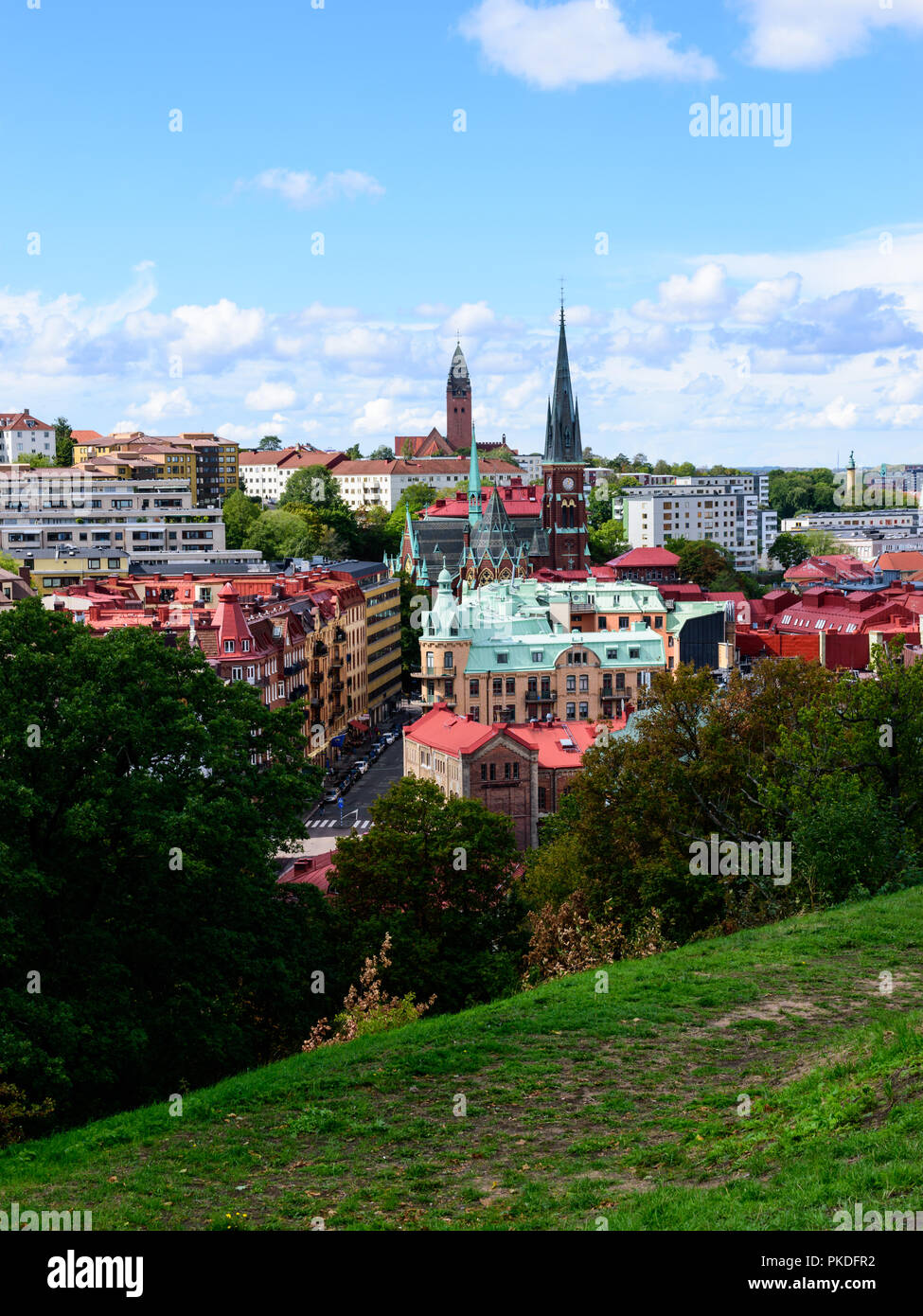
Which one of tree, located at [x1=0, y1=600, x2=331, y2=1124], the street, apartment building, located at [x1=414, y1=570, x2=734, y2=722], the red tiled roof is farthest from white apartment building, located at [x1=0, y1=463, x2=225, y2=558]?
tree, located at [x1=0, y1=600, x2=331, y2=1124]

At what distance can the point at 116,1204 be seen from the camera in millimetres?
15000

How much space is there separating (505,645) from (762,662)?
32212mm

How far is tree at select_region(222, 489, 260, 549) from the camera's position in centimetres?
15450

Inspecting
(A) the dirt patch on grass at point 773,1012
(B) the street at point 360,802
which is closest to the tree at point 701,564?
(B) the street at point 360,802

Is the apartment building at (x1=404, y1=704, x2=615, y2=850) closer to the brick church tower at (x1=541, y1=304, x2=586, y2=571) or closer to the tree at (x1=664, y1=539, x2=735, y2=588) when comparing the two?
the brick church tower at (x1=541, y1=304, x2=586, y2=571)

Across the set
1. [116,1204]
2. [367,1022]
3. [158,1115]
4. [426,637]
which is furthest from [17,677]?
[426,637]

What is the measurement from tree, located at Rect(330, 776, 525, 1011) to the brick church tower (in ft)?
360

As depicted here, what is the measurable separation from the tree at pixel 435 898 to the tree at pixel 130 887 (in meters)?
2.56

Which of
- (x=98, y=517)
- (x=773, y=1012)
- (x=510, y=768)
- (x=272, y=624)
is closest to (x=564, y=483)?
(x=98, y=517)

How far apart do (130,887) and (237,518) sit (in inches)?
5308

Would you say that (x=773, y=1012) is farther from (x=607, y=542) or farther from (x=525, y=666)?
(x=607, y=542)

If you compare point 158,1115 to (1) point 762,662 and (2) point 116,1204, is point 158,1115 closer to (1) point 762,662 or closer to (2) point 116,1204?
(2) point 116,1204

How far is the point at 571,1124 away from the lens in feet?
55.5
